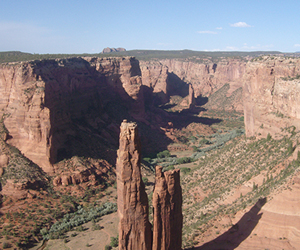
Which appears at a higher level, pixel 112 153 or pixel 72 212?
pixel 112 153

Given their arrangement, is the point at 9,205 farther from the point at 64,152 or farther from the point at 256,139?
the point at 256,139

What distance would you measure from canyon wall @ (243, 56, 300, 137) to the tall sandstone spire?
82.3ft

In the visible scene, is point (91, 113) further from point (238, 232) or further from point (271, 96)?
point (238, 232)

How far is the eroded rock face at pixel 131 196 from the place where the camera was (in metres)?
26.1

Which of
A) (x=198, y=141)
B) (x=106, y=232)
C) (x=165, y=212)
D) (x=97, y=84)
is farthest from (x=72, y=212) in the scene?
(x=198, y=141)

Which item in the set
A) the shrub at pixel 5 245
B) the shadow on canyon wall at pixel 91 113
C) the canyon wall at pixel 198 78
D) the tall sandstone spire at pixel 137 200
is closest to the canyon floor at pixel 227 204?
the shrub at pixel 5 245

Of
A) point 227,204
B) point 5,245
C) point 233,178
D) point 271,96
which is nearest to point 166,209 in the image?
point 227,204

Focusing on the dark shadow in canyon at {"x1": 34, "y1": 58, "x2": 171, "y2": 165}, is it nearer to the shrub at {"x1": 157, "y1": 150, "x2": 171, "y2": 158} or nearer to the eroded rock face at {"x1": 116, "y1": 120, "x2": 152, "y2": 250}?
the shrub at {"x1": 157, "y1": 150, "x2": 171, "y2": 158}

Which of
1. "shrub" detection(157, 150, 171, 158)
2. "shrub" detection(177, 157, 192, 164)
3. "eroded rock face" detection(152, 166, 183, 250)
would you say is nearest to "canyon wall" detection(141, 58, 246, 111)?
"shrub" detection(157, 150, 171, 158)

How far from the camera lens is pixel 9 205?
1793 inches

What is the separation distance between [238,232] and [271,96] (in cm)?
2436

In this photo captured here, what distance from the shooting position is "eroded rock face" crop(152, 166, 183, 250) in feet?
87.5

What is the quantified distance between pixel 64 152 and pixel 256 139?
30.6 m

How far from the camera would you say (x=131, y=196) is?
1026 inches
